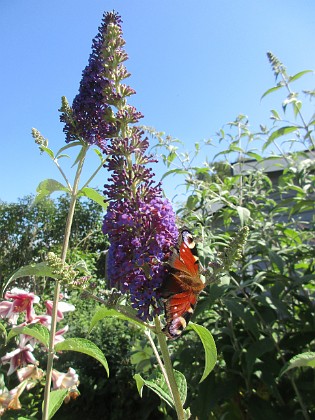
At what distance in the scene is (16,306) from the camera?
183 centimetres

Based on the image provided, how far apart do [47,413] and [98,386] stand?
2.90 metres

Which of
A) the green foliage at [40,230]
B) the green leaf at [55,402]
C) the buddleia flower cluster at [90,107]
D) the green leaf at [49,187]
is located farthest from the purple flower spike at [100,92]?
the green foliage at [40,230]

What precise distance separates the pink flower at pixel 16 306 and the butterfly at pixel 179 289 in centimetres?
118

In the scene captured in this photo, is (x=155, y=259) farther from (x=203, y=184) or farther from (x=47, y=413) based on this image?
(x=203, y=184)

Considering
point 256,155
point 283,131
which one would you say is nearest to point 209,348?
point 283,131

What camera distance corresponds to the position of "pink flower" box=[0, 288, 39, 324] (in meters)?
1.81

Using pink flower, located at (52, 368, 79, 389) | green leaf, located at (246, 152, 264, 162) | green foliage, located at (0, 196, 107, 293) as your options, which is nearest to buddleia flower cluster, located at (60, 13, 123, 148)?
pink flower, located at (52, 368, 79, 389)

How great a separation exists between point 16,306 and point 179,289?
1224 millimetres

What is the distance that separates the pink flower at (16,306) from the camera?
1.81m

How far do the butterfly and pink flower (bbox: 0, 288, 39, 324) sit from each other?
118 centimetres

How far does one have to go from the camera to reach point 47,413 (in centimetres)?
128

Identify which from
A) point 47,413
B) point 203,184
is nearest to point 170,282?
point 47,413

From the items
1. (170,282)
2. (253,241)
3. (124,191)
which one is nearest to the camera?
(170,282)

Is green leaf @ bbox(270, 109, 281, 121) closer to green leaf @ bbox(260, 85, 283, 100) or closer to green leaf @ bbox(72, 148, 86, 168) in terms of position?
green leaf @ bbox(260, 85, 283, 100)
